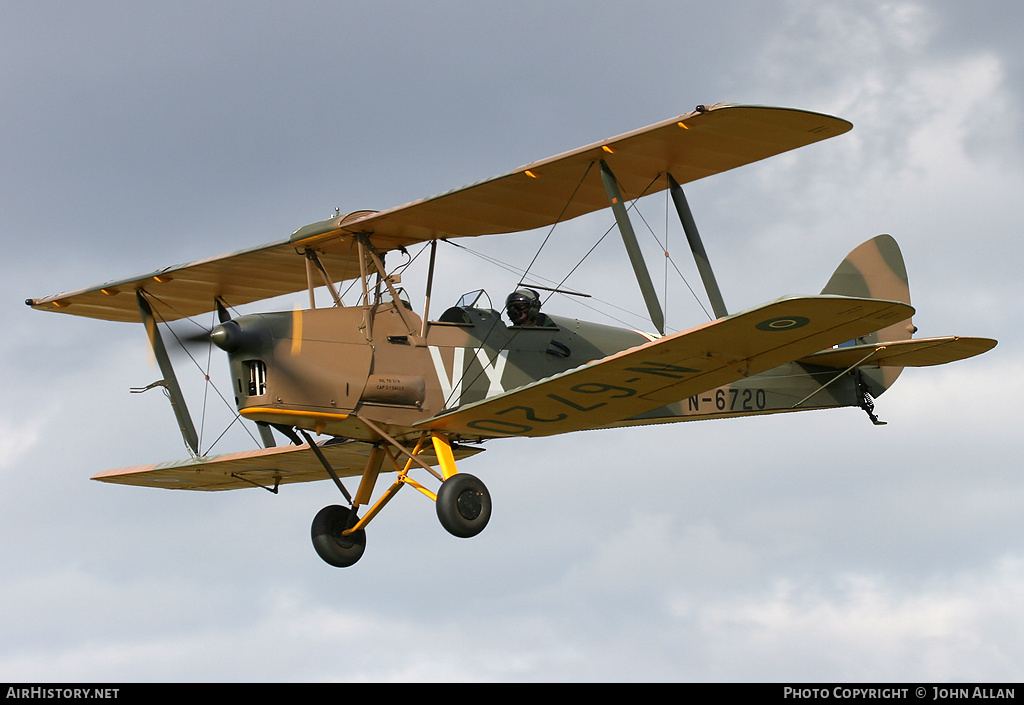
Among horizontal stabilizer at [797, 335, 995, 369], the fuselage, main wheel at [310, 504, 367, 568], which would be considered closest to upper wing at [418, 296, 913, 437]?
the fuselage

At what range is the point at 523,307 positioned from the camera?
13758mm

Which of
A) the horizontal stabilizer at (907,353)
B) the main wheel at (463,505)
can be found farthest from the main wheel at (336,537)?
the horizontal stabilizer at (907,353)

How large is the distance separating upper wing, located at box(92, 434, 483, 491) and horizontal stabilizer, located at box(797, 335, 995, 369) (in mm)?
4514

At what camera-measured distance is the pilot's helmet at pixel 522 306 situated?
13.8m

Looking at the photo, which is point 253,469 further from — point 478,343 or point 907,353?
point 907,353

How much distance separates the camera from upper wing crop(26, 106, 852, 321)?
38.8 ft

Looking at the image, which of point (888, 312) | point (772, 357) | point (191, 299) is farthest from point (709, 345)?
point (191, 299)

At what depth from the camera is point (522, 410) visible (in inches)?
486

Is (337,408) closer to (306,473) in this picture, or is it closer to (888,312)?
(306,473)

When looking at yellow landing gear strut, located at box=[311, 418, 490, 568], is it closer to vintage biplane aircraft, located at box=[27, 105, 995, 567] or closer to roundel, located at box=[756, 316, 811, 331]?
vintage biplane aircraft, located at box=[27, 105, 995, 567]

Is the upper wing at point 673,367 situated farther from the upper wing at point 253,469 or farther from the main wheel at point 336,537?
the upper wing at point 253,469

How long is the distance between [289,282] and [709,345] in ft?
19.9

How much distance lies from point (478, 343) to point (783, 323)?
149 inches

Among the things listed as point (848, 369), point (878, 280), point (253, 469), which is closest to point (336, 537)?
point (253, 469)
